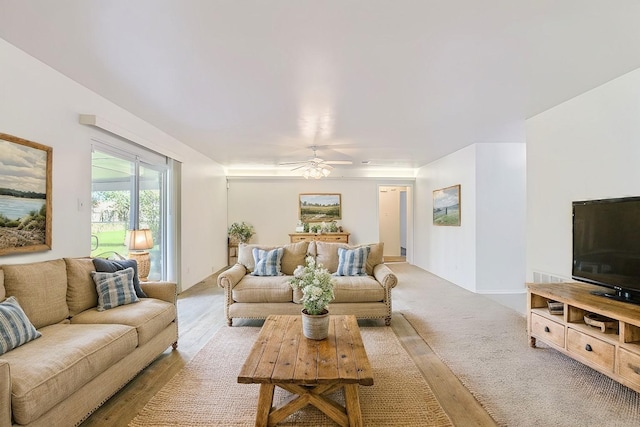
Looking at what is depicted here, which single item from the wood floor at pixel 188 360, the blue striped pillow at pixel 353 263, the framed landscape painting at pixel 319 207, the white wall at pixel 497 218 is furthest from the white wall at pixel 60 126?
the white wall at pixel 497 218

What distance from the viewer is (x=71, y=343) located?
6.58 feet

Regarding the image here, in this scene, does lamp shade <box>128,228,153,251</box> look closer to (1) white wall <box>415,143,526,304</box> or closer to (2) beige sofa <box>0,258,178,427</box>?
(2) beige sofa <box>0,258,178,427</box>

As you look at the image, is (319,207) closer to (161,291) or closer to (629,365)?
(161,291)

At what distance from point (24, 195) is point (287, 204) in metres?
5.94

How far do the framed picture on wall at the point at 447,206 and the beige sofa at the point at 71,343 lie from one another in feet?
16.1

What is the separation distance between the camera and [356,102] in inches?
135

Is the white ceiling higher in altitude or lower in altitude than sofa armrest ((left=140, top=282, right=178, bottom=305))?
higher

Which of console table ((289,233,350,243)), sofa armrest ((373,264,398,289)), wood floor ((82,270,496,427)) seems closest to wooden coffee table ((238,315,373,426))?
wood floor ((82,270,496,427))

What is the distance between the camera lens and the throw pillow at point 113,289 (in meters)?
2.74

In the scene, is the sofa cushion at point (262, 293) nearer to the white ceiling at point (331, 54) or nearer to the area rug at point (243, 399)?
the area rug at point (243, 399)

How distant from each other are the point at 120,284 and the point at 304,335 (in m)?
1.73

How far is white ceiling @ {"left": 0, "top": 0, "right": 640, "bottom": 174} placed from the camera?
75.9 inches

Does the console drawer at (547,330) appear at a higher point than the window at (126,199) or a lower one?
lower

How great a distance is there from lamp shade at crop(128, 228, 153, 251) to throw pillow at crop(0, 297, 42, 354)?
160cm
